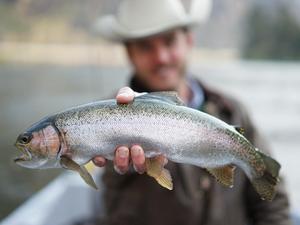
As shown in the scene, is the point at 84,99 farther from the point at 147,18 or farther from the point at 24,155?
the point at 24,155

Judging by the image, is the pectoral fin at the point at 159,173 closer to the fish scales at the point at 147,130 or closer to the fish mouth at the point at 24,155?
the fish scales at the point at 147,130

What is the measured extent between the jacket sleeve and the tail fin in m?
1.23

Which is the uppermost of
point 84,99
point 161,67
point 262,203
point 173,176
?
point 161,67

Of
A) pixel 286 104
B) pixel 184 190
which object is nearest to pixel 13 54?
pixel 286 104

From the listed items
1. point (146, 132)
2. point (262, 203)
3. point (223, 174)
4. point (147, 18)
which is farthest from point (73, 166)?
point (262, 203)

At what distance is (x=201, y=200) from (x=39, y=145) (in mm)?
1566

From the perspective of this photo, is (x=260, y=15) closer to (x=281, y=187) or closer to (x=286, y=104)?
(x=286, y=104)

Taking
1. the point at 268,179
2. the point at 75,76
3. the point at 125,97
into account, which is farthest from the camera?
the point at 75,76

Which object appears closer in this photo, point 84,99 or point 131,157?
point 131,157

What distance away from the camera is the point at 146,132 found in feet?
4.08

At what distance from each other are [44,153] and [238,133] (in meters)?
0.41

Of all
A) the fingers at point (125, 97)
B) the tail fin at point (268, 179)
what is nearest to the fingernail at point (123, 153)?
the fingers at point (125, 97)

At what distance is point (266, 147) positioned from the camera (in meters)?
2.79

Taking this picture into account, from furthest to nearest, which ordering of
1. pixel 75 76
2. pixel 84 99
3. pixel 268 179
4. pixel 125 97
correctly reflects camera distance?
pixel 75 76, pixel 84 99, pixel 268 179, pixel 125 97
